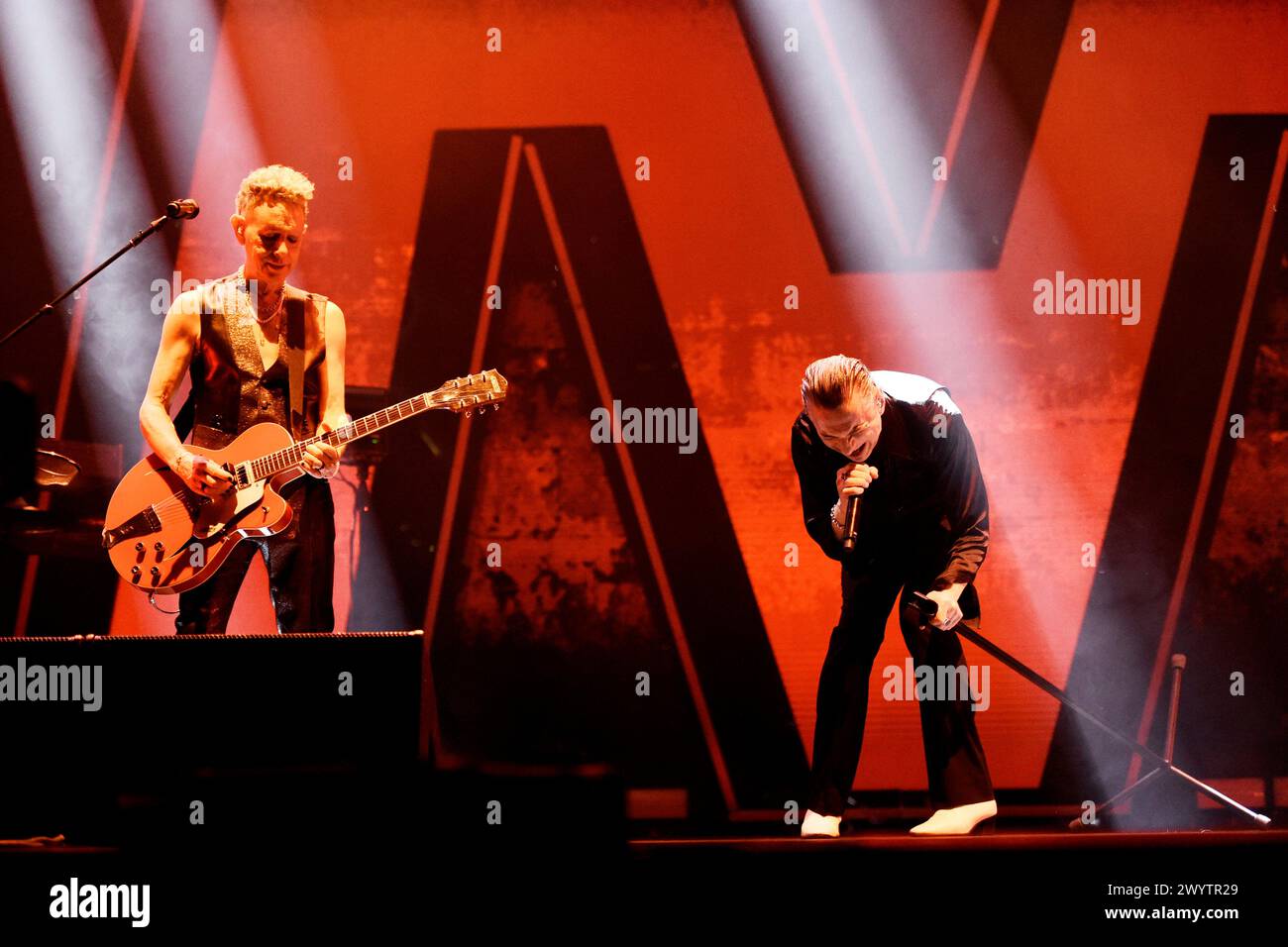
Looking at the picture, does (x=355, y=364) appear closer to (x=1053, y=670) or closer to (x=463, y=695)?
(x=463, y=695)

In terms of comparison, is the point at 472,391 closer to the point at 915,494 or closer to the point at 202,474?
the point at 202,474

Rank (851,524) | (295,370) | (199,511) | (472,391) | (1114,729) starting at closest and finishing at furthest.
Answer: (851,524), (199,511), (295,370), (1114,729), (472,391)

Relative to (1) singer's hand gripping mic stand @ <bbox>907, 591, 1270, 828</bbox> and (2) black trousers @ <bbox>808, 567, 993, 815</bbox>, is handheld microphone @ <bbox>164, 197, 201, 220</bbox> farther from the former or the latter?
(1) singer's hand gripping mic stand @ <bbox>907, 591, 1270, 828</bbox>

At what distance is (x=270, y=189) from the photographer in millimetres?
3711

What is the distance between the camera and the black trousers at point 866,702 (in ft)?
11.2

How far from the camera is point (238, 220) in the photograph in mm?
3785

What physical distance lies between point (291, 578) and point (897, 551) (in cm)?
186

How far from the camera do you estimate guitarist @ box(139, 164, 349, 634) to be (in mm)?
3621

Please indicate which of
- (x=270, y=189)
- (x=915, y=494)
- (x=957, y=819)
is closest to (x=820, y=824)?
(x=957, y=819)

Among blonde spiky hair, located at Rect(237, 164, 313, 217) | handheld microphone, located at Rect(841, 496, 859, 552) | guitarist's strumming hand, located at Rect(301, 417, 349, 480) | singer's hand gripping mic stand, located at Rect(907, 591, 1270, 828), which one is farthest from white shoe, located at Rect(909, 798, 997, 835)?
blonde spiky hair, located at Rect(237, 164, 313, 217)

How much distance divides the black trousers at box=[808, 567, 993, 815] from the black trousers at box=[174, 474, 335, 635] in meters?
1.55
